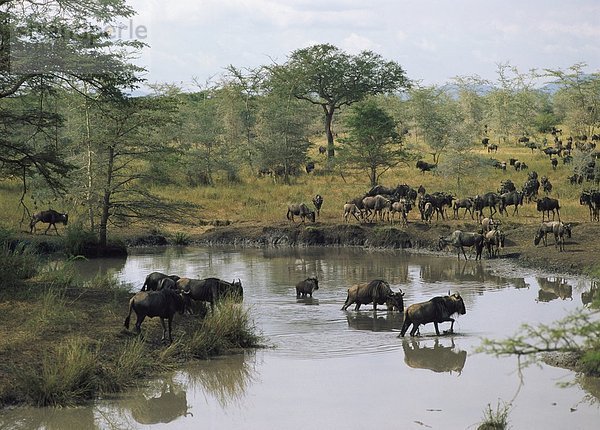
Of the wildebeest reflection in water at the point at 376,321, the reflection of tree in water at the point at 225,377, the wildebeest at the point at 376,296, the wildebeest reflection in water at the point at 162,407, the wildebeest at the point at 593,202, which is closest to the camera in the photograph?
the wildebeest reflection in water at the point at 162,407

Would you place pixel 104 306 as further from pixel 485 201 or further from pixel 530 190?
pixel 530 190

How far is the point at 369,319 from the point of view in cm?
1798

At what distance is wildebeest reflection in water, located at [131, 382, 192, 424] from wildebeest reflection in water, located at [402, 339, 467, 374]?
13.1ft

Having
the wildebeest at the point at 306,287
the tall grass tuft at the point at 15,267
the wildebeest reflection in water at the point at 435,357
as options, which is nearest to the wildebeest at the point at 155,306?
the tall grass tuft at the point at 15,267

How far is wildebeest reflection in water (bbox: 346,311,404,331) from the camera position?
17234mm

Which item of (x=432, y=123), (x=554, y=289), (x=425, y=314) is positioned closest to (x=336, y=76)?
(x=432, y=123)

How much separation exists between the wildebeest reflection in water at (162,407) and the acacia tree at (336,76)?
4092cm

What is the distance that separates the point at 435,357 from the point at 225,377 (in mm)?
3691

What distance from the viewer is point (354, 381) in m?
13.2

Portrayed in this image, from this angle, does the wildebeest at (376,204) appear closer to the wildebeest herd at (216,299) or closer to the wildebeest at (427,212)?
the wildebeest at (427,212)

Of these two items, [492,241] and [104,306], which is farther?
[492,241]

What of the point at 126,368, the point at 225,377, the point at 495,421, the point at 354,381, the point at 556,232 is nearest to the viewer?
the point at 495,421

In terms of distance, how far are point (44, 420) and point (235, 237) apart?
23.4m

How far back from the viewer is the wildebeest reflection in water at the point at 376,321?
1723 centimetres
